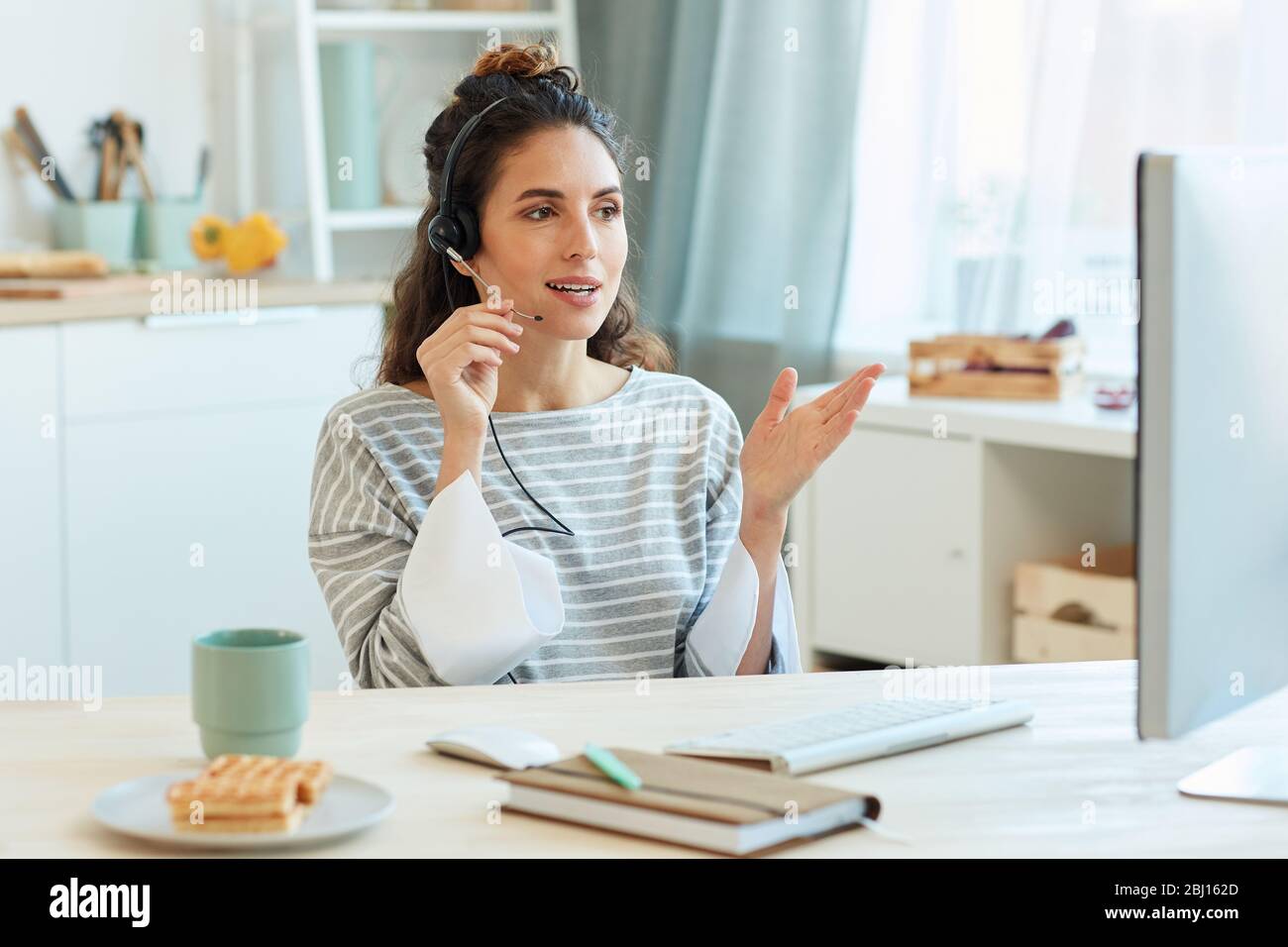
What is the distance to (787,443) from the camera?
1.67m

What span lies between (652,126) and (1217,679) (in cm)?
296

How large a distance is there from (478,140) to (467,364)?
1.14 feet

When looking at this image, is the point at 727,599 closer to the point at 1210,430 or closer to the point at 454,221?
the point at 454,221

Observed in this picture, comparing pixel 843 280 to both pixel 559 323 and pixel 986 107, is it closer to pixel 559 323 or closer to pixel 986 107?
pixel 986 107

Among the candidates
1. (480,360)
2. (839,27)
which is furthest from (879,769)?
(839,27)

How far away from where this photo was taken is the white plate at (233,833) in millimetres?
1035

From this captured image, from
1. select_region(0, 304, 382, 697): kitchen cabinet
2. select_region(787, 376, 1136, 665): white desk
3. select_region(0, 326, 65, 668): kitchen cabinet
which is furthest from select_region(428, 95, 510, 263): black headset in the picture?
select_region(0, 326, 65, 668): kitchen cabinet

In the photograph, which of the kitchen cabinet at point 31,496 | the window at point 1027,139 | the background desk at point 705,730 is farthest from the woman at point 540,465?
the window at point 1027,139

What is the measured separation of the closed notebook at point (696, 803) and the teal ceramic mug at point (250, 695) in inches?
6.5

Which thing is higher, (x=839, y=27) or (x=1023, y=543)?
(x=839, y=27)

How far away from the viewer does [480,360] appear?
1694 millimetres

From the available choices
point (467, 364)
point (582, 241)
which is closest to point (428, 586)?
point (467, 364)

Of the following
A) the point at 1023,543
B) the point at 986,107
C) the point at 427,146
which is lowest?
the point at 1023,543
